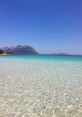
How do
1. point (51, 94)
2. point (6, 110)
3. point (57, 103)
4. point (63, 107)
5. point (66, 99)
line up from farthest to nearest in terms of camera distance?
point (51, 94)
point (66, 99)
point (57, 103)
point (63, 107)
point (6, 110)

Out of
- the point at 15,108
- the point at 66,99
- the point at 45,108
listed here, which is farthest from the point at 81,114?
the point at 15,108

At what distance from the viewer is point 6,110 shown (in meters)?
5.20

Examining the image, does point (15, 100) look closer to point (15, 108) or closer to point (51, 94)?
point (15, 108)

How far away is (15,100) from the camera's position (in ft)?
20.4

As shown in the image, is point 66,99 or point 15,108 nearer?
point 15,108

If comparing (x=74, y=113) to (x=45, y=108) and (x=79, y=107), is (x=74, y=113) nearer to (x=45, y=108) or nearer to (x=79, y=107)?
(x=79, y=107)

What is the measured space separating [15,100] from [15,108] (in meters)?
0.83

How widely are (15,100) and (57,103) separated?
1.52m

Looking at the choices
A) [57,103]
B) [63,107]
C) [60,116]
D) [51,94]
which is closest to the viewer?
Result: [60,116]

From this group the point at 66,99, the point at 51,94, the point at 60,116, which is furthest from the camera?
the point at 51,94

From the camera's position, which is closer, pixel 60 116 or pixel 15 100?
pixel 60 116

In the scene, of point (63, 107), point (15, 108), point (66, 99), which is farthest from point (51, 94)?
point (15, 108)

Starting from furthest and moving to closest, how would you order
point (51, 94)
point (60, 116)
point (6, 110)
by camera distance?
1. point (51, 94)
2. point (6, 110)
3. point (60, 116)

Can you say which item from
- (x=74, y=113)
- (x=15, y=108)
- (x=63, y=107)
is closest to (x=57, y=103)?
(x=63, y=107)
